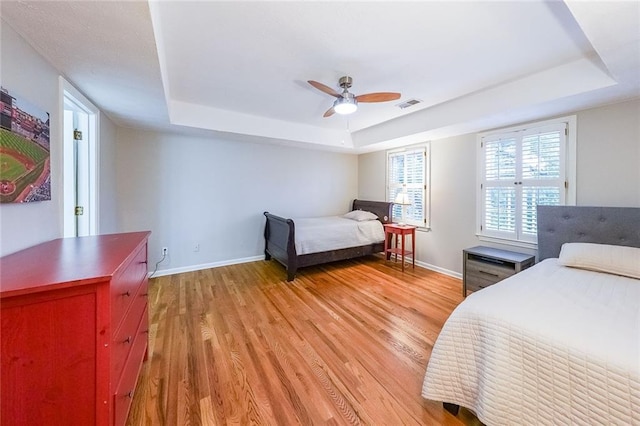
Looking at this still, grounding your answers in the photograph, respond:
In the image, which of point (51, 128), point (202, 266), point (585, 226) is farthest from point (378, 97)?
point (202, 266)

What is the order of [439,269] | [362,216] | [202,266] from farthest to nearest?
1. [362,216]
2. [202,266]
3. [439,269]

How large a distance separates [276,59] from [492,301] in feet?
7.80

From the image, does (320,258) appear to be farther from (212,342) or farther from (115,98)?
(115,98)

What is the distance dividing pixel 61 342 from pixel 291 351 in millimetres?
1473

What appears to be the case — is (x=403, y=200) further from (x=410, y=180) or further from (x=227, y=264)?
(x=227, y=264)

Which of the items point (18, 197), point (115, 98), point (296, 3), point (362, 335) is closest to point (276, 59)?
point (296, 3)

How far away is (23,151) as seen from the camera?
133 centimetres

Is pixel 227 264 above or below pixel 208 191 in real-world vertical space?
below

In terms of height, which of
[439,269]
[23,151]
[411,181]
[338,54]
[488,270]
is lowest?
[439,269]

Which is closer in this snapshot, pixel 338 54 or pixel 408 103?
pixel 338 54

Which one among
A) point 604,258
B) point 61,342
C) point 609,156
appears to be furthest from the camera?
point 609,156

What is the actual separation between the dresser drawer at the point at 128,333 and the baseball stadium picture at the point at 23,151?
80cm

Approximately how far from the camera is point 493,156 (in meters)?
3.30

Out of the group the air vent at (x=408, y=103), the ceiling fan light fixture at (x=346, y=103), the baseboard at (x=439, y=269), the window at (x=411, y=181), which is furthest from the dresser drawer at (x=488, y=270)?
the ceiling fan light fixture at (x=346, y=103)
